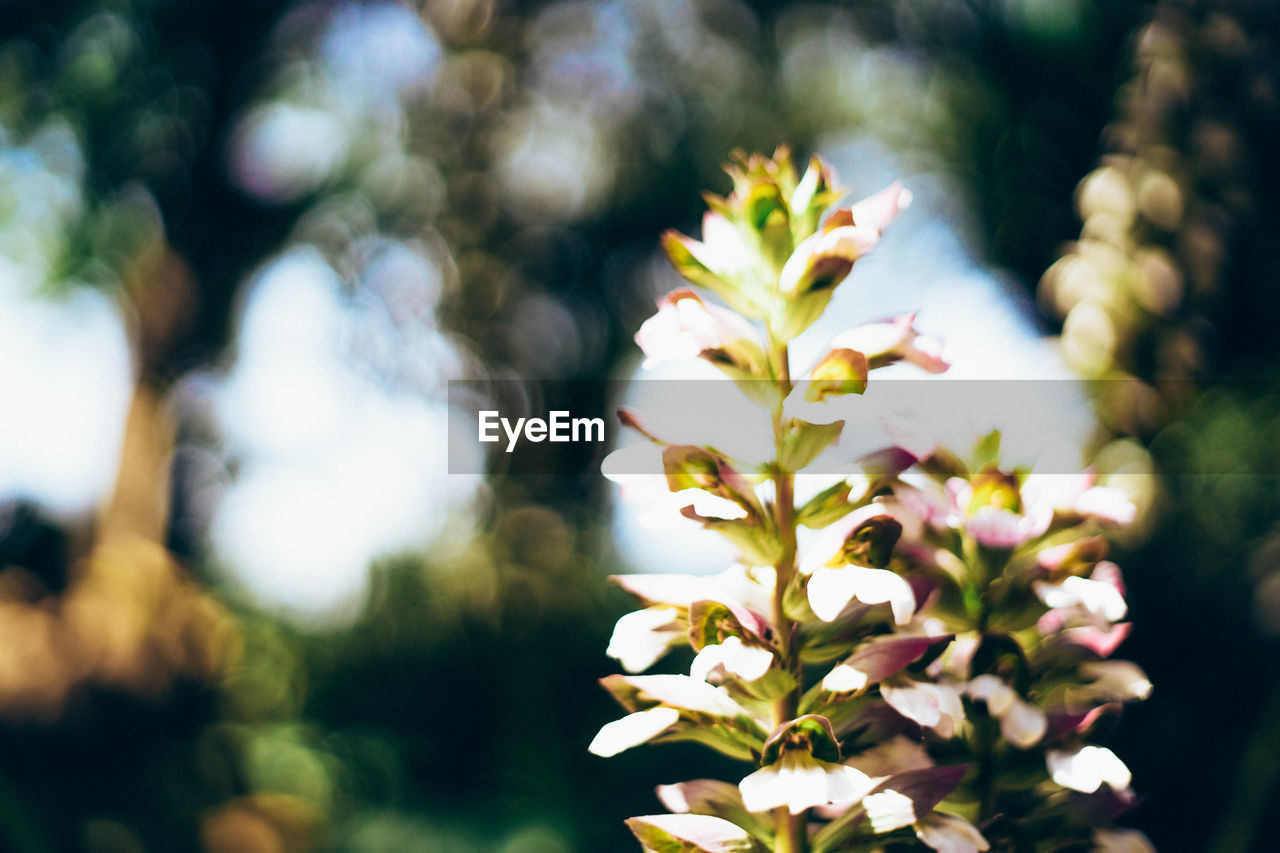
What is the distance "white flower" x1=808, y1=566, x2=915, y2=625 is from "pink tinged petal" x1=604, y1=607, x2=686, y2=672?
0.26ft

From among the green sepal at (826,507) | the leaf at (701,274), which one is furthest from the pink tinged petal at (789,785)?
the leaf at (701,274)

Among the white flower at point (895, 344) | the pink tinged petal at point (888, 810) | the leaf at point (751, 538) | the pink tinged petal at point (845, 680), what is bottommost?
the pink tinged petal at point (888, 810)

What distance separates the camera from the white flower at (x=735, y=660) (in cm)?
29

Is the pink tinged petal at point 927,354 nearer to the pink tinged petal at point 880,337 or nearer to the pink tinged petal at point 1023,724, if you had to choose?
the pink tinged petal at point 880,337

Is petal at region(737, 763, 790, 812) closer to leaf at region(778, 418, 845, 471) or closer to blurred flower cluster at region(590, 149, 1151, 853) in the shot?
blurred flower cluster at region(590, 149, 1151, 853)

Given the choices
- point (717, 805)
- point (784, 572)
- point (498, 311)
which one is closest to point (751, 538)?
point (784, 572)

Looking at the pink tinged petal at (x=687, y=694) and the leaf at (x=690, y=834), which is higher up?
the pink tinged petal at (x=687, y=694)

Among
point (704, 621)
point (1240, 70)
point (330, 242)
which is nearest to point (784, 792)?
point (704, 621)

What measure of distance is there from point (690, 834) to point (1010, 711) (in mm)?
146

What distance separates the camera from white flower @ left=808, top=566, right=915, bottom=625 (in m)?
0.28

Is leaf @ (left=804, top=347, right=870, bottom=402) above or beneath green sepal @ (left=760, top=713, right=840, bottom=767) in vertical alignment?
above

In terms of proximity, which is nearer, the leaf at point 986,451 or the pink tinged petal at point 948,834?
the pink tinged petal at point 948,834

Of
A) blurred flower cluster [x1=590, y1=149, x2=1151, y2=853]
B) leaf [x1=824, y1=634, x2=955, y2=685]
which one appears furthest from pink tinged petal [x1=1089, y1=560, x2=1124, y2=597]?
leaf [x1=824, y1=634, x2=955, y2=685]

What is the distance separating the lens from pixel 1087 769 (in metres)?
0.31
